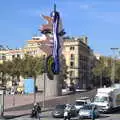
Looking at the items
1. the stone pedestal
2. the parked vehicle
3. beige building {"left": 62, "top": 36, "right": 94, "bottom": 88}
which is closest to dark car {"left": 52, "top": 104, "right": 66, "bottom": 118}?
the parked vehicle

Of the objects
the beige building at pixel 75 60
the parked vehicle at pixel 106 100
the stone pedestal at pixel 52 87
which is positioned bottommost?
the parked vehicle at pixel 106 100

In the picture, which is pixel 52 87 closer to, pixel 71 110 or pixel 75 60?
pixel 71 110

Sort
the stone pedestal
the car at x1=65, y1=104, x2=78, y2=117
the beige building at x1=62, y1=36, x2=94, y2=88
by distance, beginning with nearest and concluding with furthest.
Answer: the car at x1=65, y1=104, x2=78, y2=117, the stone pedestal, the beige building at x1=62, y1=36, x2=94, y2=88

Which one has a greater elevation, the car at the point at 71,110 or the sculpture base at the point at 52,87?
the sculpture base at the point at 52,87

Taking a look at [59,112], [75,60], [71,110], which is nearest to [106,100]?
[59,112]

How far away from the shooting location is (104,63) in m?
176

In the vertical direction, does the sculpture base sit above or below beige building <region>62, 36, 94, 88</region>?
below

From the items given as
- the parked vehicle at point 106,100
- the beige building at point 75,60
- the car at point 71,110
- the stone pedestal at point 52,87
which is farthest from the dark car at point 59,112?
the beige building at point 75,60

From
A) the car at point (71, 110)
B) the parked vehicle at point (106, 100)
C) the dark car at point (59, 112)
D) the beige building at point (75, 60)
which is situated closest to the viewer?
the car at point (71, 110)

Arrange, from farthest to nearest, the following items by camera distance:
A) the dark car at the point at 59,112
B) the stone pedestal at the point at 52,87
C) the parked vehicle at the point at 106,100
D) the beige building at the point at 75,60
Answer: the beige building at the point at 75,60, the stone pedestal at the point at 52,87, the parked vehicle at the point at 106,100, the dark car at the point at 59,112

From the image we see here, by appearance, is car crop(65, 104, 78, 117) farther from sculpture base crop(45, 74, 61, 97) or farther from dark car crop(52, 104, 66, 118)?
sculpture base crop(45, 74, 61, 97)

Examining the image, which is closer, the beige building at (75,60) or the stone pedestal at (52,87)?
the stone pedestal at (52,87)

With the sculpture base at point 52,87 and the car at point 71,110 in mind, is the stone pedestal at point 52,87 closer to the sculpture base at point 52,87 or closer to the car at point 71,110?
the sculpture base at point 52,87

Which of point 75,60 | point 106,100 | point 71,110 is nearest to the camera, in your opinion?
point 71,110
